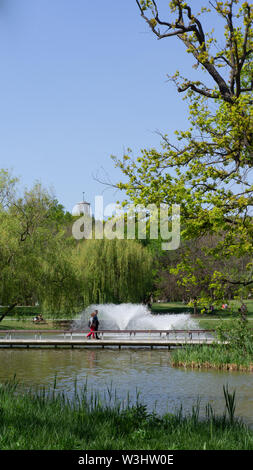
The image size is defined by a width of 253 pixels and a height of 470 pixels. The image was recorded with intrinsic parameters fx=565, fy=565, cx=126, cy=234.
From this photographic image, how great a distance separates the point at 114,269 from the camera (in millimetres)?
43469

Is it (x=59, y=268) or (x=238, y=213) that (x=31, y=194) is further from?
(x=238, y=213)

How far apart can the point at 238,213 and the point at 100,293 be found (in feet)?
98.4

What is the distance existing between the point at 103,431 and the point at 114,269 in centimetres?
3551

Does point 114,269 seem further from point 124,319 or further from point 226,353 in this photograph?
point 226,353

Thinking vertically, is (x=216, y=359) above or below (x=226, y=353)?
below

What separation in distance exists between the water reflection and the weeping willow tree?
16082 mm

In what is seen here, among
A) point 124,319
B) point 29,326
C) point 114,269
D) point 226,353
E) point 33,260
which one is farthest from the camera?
point 29,326

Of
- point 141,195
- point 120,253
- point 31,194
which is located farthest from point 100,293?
point 141,195

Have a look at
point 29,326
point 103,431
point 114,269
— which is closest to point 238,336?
point 103,431

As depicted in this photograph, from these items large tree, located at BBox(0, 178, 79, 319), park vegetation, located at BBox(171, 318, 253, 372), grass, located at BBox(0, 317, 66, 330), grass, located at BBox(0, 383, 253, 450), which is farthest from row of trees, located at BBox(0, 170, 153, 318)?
grass, located at BBox(0, 317, 66, 330)

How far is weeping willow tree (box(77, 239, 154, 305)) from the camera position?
140ft

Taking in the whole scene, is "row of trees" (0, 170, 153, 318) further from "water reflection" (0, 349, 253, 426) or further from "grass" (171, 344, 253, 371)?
"grass" (171, 344, 253, 371)

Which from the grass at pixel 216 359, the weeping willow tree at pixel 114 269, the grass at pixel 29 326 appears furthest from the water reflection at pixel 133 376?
the grass at pixel 29 326

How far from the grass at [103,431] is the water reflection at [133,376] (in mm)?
1891
